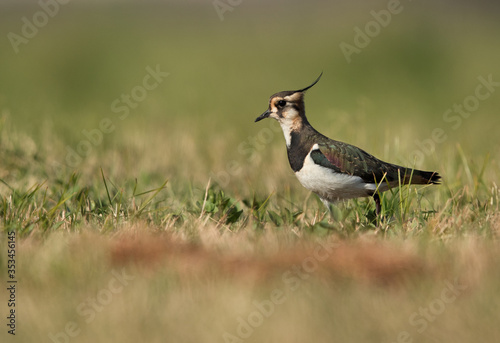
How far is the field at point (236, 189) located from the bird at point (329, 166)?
176mm

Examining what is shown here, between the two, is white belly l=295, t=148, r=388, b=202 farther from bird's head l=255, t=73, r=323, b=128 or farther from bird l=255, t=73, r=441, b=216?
bird's head l=255, t=73, r=323, b=128

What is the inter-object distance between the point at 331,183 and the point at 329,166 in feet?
0.42

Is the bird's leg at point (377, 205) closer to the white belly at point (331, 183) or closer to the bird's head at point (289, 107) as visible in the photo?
the white belly at point (331, 183)

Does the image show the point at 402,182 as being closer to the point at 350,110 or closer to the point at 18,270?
the point at 18,270

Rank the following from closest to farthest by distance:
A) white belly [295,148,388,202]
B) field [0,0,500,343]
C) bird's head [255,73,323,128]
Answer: field [0,0,500,343] → white belly [295,148,388,202] → bird's head [255,73,323,128]

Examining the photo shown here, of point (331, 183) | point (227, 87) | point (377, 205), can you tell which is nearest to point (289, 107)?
A: point (331, 183)

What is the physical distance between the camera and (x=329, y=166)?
4.81 metres

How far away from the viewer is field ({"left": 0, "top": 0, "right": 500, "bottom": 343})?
2.96m

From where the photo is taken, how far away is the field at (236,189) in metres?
2.96

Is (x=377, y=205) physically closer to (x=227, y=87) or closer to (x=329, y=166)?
(x=329, y=166)

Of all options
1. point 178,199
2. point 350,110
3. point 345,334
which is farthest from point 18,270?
point 350,110

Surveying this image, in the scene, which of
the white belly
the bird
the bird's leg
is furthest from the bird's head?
the bird's leg

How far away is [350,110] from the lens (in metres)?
10.3

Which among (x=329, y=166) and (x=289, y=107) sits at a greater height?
(x=289, y=107)
